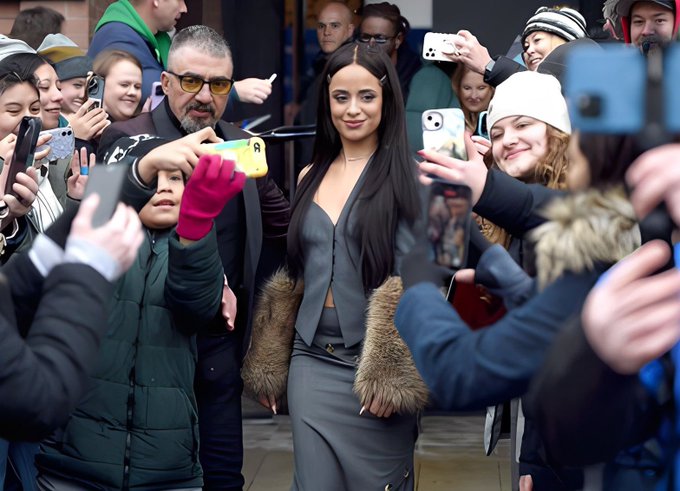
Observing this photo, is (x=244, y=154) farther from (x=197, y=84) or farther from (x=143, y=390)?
(x=197, y=84)

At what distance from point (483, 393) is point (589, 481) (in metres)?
0.31

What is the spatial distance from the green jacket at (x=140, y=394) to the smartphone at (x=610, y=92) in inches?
79.9

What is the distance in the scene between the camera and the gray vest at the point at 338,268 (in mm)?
4398

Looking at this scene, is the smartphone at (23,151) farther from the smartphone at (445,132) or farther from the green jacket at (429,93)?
the green jacket at (429,93)

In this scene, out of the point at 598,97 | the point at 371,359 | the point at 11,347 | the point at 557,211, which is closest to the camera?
the point at 598,97

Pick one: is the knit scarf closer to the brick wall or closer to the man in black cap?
the brick wall

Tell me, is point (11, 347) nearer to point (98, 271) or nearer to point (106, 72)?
point (98, 271)

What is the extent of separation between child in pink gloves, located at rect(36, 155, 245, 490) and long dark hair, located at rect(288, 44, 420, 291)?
1.88 ft

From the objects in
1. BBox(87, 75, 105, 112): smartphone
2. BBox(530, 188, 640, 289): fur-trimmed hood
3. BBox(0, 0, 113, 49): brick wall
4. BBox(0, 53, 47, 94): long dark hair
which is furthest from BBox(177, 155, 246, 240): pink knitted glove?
BBox(0, 0, 113, 49): brick wall

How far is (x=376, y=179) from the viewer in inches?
176

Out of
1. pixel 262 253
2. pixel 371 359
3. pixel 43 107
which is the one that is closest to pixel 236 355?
pixel 262 253

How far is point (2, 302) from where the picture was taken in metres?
2.46

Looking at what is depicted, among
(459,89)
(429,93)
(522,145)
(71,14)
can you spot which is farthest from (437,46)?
(71,14)

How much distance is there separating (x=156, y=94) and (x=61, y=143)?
2.82ft
